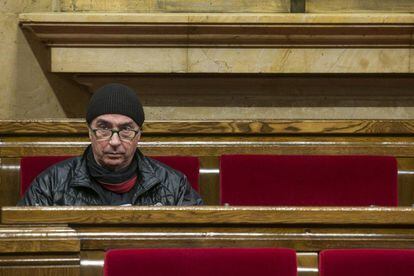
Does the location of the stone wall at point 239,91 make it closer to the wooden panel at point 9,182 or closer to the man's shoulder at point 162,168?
the wooden panel at point 9,182

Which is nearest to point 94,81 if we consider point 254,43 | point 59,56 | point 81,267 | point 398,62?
point 59,56

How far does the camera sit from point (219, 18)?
1.65 metres

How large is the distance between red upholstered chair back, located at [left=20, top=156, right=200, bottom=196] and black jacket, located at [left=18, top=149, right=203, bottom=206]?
0.33 feet

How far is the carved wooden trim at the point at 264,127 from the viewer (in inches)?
57.2

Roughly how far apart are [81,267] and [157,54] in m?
0.94

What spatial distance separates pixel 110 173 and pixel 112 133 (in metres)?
0.05

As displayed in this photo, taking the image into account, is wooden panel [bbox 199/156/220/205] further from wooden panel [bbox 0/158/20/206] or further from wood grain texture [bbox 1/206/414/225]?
wood grain texture [bbox 1/206/414/225]

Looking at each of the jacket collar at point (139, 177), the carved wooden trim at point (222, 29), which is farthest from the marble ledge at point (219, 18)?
the jacket collar at point (139, 177)

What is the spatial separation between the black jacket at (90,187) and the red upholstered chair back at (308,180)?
0.09 m

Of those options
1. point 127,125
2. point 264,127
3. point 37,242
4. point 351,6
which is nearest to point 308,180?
point 264,127

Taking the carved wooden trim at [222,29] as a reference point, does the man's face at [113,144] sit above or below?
below

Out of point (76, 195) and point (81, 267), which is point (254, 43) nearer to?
point (76, 195)

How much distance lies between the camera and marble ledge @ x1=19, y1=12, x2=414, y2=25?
164cm

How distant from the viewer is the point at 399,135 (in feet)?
4.81
